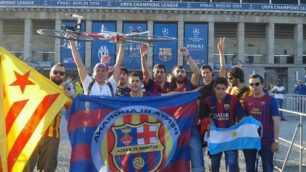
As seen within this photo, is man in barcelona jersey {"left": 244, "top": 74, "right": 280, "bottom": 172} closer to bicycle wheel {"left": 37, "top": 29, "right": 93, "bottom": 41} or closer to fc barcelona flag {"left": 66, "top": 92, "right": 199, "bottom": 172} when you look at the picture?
fc barcelona flag {"left": 66, "top": 92, "right": 199, "bottom": 172}

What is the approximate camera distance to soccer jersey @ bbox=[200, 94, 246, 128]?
6.08 m

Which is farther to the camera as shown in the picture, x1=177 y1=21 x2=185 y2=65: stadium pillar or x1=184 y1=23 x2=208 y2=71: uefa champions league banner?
x1=177 y1=21 x2=185 y2=65: stadium pillar

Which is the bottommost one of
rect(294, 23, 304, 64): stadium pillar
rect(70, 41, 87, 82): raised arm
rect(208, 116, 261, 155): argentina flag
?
rect(208, 116, 261, 155): argentina flag

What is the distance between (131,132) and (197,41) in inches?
1839

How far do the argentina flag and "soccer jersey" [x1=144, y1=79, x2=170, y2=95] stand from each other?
0.89m

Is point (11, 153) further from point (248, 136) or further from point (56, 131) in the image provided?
point (248, 136)

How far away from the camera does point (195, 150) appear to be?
6121 millimetres

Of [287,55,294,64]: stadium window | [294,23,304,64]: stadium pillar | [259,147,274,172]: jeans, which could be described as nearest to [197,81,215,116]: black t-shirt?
[259,147,274,172]: jeans

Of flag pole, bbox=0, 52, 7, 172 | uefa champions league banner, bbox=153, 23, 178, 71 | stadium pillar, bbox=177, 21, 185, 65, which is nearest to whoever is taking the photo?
flag pole, bbox=0, 52, 7, 172

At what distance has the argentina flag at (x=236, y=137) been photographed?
6.14 meters

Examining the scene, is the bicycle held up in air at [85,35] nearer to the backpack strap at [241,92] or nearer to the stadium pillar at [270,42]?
the backpack strap at [241,92]

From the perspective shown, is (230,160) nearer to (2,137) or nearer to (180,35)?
(2,137)

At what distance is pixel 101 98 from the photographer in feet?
18.6

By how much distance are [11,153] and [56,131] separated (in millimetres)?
849
